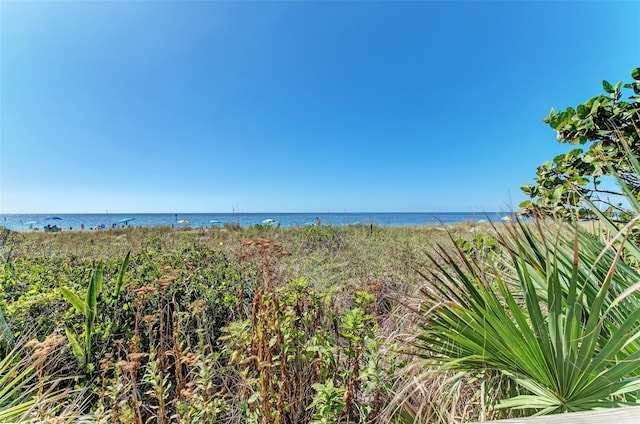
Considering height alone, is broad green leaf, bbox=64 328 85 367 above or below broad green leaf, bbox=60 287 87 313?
below

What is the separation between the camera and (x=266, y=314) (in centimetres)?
195

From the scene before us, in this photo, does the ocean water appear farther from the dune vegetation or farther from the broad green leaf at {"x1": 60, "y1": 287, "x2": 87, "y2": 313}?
the broad green leaf at {"x1": 60, "y1": 287, "x2": 87, "y2": 313}

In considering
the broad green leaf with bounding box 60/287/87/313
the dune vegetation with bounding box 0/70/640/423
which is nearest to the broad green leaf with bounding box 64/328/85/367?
the dune vegetation with bounding box 0/70/640/423

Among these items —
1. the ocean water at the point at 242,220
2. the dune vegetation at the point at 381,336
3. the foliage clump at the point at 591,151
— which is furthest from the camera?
the ocean water at the point at 242,220

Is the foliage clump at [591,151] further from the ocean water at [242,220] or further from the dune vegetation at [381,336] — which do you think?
the ocean water at [242,220]

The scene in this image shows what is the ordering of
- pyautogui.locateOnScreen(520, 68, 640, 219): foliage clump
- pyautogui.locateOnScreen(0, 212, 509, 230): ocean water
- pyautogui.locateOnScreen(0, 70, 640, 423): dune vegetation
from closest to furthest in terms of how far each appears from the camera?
pyautogui.locateOnScreen(0, 70, 640, 423): dune vegetation
pyautogui.locateOnScreen(520, 68, 640, 219): foliage clump
pyautogui.locateOnScreen(0, 212, 509, 230): ocean water

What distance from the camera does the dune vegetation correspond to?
4.10 feet

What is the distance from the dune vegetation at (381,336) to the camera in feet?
4.10

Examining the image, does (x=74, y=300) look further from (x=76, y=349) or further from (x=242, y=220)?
(x=242, y=220)

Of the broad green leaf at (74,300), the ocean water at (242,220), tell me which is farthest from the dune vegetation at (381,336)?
the ocean water at (242,220)

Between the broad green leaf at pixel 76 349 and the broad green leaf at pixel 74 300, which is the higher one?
the broad green leaf at pixel 74 300

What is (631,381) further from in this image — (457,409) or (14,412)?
(14,412)

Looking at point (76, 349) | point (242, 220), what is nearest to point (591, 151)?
point (76, 349)

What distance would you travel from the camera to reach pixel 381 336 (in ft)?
6.27
